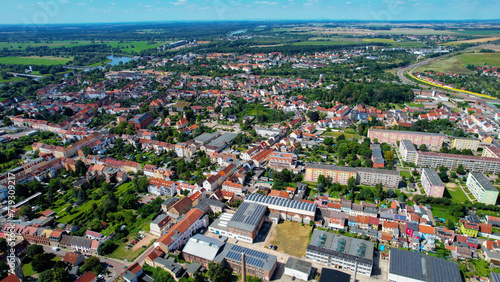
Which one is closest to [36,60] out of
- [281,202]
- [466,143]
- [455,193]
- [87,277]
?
[87,277]

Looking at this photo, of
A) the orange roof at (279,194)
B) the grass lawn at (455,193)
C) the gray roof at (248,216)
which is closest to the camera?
the gray roof at (248,216)

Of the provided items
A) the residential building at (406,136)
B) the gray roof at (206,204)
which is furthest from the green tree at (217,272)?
the residential building at (406,136)

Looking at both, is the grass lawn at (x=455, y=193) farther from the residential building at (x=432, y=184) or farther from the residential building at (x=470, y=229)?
the residential building at (x=470, y=229)

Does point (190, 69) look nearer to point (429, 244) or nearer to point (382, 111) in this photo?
point (382, 111)

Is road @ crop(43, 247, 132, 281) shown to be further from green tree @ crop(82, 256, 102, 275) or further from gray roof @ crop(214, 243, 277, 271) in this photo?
gray roof @ crop(214, 243, 277, 271)

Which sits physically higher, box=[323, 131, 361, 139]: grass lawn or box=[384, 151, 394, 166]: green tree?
box=[384, 151, 394, 166]: green tree

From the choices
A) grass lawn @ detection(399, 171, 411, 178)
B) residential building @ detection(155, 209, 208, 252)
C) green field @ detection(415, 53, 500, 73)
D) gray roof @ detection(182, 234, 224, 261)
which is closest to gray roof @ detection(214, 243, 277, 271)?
gray roof @ detection(182, 234, 224, 261)
